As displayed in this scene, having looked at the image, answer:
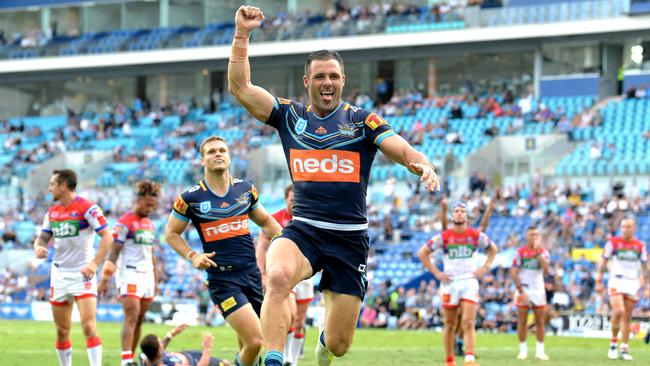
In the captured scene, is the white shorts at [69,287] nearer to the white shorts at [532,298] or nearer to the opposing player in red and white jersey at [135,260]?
the opposing player in red and white jersey at [135,260]

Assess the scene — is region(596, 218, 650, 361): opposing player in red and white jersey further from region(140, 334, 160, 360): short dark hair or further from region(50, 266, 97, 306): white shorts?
region(140, 334, 160, 360): short dark hair

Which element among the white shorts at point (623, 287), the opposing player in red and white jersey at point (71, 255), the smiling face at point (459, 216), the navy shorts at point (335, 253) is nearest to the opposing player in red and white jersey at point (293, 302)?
the opposing player in red and white jersey at point (71, 255)

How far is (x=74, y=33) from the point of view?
64625mm

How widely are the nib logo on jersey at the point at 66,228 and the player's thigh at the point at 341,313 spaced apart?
5.46m

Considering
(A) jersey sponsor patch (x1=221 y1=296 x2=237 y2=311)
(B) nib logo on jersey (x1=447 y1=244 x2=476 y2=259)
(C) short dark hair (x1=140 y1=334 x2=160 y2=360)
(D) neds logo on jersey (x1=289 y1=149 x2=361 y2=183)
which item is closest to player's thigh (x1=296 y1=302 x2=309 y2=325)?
(B) nib logo on jersey (x1=447 y1=244 x2=476 y2=259)

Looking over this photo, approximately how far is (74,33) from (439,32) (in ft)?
74.7

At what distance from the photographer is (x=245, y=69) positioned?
983 centimetres

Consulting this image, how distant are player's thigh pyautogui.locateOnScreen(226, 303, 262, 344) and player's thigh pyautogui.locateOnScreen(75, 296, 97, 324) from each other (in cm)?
299

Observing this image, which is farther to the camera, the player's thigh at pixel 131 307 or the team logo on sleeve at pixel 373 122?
the player's thigh at pixel 131 307

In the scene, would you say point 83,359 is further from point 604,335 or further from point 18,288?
point 18,288

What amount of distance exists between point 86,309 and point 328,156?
6028mm

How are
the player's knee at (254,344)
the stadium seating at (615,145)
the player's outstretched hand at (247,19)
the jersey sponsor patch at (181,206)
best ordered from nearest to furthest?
the player's outstretched hand at (247,19)
the player's knee at (254,344)
the jersey sponsor patch at (181,206)
the stadium seating at (615,145)

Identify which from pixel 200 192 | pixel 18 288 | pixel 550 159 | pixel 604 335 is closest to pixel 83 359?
pixel 200 192

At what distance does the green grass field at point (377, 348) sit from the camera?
1886 cm
